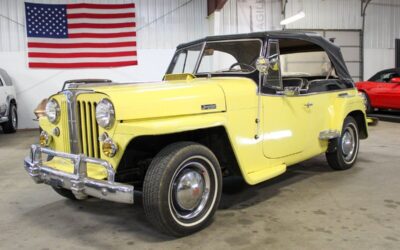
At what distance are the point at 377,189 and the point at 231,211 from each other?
180 cm

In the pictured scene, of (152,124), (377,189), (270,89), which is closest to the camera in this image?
(152,124)

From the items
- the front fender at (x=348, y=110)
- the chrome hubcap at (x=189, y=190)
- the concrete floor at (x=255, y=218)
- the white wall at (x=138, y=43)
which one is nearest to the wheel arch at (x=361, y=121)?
the front fender at (x=348, y=110)

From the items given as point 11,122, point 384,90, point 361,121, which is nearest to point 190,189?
point 361,121

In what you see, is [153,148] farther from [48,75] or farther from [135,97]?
[48,75]

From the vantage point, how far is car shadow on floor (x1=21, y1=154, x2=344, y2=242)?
Answer: 340 centimetres

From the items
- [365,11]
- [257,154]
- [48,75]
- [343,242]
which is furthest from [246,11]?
[343,242]

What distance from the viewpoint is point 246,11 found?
42.7 ft

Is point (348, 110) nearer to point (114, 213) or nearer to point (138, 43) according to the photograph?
point (114, 213)

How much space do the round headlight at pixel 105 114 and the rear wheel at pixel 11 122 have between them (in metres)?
8.14

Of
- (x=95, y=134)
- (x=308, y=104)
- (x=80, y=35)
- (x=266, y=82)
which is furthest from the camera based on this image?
(x=80, y=35)

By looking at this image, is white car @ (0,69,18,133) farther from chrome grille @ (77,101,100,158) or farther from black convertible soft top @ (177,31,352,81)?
chrome grille @ (77,101,100,158)

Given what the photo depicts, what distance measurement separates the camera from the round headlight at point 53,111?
354 centimetres

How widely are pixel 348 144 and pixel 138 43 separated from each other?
822 centimetres

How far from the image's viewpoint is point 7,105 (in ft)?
32.6
